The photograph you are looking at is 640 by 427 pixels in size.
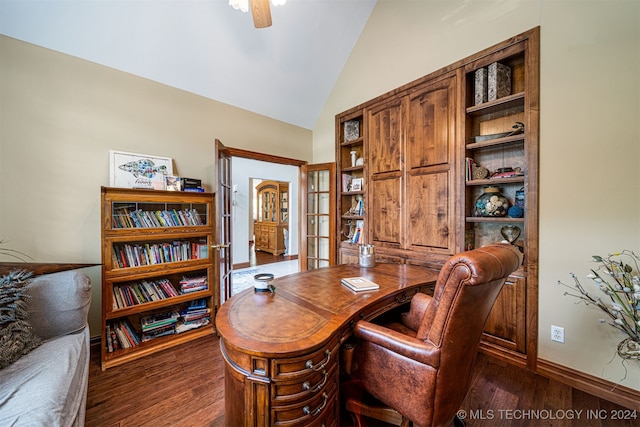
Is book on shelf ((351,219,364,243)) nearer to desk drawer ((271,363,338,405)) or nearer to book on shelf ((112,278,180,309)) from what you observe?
book on shelf ((112,278,180,309))

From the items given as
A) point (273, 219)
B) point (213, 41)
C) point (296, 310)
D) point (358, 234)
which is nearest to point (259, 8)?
point (213, 41)

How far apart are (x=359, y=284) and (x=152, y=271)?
205cm

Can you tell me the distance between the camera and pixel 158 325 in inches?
95.7

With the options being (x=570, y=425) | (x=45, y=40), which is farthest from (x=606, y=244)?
(x=45, y=40)

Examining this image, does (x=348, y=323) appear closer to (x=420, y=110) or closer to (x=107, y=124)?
(x=420, y=110)

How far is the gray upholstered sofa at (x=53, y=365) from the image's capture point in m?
0.99

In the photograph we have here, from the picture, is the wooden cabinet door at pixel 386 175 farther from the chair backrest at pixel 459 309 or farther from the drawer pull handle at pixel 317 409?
the drawer pull handle at pixel 317 409

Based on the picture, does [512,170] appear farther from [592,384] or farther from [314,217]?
[314,217]

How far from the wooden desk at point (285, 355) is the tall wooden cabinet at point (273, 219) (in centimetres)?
649

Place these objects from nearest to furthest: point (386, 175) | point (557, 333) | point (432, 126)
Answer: point (557, 333) < point (432, 126) < point (386, 175)

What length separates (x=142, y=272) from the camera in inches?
90.0

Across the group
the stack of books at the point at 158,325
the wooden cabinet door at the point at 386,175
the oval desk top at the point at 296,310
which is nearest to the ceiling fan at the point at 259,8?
the wooden cabinet door at the point at 386,175

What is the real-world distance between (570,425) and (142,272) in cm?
344

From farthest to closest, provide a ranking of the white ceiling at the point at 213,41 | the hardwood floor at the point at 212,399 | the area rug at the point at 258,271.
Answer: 1. the area rug at the point at 258,271
2. the white ceiling at the point at 213,41
3. the hardwood floor at the point at 212,399
